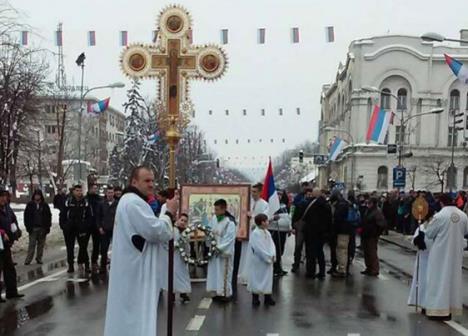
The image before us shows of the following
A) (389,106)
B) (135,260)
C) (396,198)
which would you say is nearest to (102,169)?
(389,106)

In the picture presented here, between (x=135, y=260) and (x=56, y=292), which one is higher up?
(x=135, y=260)

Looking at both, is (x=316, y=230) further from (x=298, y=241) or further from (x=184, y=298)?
(x=184, y=298)

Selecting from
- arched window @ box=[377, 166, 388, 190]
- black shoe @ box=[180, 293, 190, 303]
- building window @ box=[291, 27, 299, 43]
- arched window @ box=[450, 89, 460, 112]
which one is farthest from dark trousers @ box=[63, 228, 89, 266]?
arched window @ box=[450, 89, 460, 112]

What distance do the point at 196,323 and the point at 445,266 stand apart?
3.90 metres

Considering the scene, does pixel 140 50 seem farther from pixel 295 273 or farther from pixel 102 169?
pixel 102 169

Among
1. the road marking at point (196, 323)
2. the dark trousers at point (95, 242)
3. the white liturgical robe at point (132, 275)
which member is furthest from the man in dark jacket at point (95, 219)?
the white liturgical robe at point (132, 275)

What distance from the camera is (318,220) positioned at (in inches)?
560

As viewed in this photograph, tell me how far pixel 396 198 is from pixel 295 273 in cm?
1640

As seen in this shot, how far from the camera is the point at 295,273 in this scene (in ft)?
49.4

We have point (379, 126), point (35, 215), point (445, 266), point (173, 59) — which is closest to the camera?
point (445, 266)

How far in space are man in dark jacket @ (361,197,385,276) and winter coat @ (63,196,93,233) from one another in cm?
644

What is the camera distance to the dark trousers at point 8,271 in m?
11.1

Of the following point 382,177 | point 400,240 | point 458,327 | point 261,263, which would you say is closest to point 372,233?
point 261,263

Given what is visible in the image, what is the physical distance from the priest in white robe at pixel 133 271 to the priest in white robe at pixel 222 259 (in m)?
5.19
